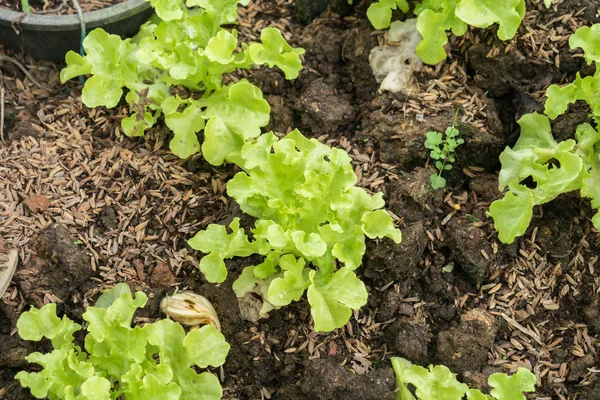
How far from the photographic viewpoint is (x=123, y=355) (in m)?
3.01

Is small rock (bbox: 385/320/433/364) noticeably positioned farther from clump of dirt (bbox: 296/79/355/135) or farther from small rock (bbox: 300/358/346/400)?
clump of dirt (bbox: 296/79/355/135)

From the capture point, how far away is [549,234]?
3.43 m

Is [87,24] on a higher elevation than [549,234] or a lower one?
higher

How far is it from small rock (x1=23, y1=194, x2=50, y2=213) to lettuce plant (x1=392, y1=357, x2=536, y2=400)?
186 centimetres

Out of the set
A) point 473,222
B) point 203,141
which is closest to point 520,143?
point 473,222

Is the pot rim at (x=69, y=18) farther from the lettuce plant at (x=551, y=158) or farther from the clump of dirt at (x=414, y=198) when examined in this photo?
the lettuce plant at (x=551, y=158)

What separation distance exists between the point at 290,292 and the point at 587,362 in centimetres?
133

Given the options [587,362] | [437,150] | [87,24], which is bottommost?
[587,362]

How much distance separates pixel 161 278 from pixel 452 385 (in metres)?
1.40

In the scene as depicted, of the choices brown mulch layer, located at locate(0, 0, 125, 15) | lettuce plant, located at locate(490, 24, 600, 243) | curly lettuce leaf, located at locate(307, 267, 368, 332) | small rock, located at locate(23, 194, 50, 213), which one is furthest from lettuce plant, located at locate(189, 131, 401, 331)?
brown mulch layer, located at locate(0, 0, 125, 15)

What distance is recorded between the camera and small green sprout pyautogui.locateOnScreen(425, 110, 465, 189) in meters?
3.48

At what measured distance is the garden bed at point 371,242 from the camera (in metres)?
3.26

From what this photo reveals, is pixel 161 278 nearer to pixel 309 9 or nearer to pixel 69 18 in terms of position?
pixel 69 18

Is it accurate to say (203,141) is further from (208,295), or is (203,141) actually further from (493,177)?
(493,177)
